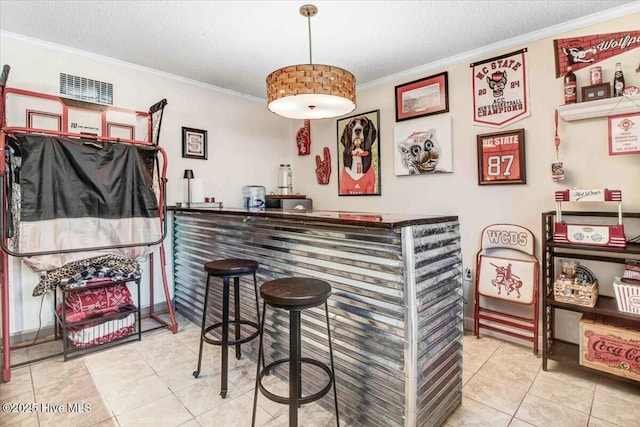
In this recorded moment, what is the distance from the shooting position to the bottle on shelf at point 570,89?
251cm

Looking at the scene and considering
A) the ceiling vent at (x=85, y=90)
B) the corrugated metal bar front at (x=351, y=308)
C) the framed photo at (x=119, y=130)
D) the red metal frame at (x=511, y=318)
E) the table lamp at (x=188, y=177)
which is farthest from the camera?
the table lamp at (x=188, y=177)

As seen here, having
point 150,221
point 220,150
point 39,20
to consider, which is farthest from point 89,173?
point 220,150

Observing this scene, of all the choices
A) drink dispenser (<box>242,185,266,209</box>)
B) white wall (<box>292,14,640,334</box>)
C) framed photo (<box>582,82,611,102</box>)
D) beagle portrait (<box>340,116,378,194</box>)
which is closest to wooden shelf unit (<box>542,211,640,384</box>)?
white wall (<box>292,14,640,334</box>)

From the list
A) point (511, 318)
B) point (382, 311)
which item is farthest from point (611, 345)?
point (382, 311)

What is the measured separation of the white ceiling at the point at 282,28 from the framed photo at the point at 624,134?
2.68 ft

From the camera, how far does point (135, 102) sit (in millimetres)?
3402

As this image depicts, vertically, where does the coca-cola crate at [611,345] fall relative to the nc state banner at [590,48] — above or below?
below

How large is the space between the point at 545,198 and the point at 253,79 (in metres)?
3.22

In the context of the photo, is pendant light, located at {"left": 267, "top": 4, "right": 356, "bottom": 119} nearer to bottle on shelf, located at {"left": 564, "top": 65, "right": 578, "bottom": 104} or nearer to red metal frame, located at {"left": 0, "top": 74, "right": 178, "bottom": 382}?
red metal frame, located at {"left": 0, "top": 74, "right": 178, "bottom": 382}

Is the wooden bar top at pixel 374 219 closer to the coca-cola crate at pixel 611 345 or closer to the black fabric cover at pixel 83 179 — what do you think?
the black fabric cover at pixel 83 179

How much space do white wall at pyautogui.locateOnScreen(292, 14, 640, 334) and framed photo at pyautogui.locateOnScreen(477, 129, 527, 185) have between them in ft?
0.20

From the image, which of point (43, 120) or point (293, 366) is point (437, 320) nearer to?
point (293, 366)

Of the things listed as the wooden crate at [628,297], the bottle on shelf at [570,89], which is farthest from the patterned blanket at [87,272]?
the bottle on shelf at [570,89]

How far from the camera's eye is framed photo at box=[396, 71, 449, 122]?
331 centimetres
